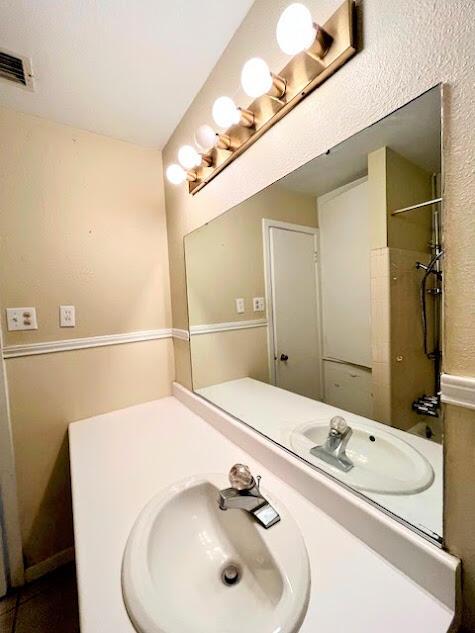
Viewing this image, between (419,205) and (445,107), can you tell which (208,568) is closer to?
(419,205)

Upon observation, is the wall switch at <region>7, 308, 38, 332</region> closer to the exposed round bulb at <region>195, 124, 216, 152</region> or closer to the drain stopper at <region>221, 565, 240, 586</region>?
the exposed round bulb at <region>195, 124, 216, 152</region>

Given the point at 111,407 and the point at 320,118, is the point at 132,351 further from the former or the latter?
the point at 320,118

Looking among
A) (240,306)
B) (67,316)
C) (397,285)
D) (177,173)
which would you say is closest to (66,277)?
(67,316)

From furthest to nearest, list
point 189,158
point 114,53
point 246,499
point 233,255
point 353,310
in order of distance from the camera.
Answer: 1. point 233,255
2. point 189,158
3. point 114,53
4. point 353,310
5. point 246,499

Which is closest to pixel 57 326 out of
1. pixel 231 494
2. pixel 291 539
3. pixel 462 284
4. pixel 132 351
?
pixel 132 351

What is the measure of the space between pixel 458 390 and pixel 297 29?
2.48 ft

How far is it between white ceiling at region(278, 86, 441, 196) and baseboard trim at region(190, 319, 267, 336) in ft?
1.82

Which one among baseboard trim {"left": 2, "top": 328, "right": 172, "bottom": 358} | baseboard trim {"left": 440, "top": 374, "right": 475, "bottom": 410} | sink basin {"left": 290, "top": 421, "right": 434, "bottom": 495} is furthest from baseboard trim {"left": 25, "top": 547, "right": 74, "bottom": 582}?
baseboard trim {"left": 440, "top": 374, "right": 475, "bottom": 410}

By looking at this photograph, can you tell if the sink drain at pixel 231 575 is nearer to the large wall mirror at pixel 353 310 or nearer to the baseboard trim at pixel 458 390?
the large wall mirror at pixel 353 310

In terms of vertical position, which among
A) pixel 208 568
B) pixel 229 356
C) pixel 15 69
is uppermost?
pixel 15 69

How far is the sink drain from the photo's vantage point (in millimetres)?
595

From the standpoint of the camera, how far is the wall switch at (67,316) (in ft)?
3.97

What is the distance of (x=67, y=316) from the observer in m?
1.22

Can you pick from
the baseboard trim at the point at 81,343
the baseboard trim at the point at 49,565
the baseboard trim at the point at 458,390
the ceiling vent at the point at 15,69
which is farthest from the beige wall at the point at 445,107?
the baseboard trim at the point at 49,565
